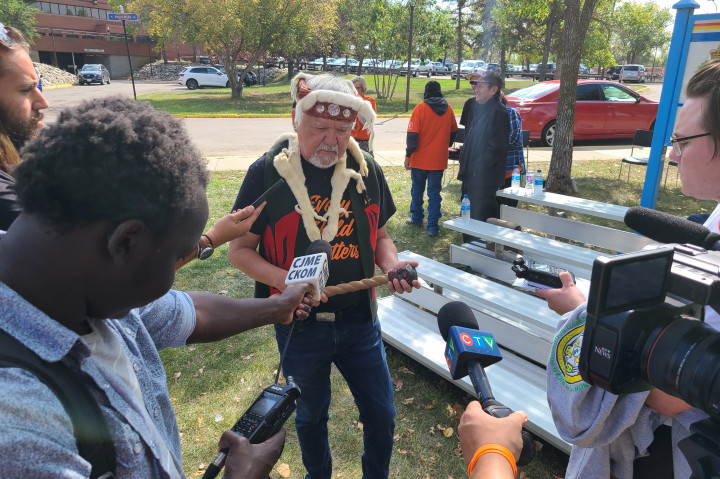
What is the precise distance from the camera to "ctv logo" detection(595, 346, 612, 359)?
1.08 metres

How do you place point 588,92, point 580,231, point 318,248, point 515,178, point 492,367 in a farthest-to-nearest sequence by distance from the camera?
1. point 588,92
2. point 515,178
3. point 580,231
4. point 492,367
5. point 318,248

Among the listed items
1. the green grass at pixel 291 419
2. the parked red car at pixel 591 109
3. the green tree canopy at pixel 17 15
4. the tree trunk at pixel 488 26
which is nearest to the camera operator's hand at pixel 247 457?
the green grass at pixel 291 419

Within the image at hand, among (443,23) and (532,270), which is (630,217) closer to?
(532,270)

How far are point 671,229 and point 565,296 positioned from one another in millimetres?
396

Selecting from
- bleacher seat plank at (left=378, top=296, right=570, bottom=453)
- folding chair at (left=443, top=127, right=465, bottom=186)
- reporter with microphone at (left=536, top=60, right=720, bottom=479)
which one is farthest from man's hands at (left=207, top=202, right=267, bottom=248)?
folding chair at (left=443, top=127, right=465, bottom=186)

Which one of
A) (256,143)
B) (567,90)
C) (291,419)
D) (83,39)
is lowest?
(291,419)

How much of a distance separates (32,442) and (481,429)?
3.17ft

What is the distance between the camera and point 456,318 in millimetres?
1745

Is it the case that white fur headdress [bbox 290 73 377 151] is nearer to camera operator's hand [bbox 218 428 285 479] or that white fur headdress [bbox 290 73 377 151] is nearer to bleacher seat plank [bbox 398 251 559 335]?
camera operator's hand [bbox 218 428 285 479]

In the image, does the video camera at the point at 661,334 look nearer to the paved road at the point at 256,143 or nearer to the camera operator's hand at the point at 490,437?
the camera operator's hand at the point at 490,437

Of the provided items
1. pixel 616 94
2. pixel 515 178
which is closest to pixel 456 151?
pixel 515 178

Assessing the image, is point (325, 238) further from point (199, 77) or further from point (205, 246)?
point (199, 77)

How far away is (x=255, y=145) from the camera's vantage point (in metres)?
13.3

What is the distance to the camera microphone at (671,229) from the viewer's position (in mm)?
1383
